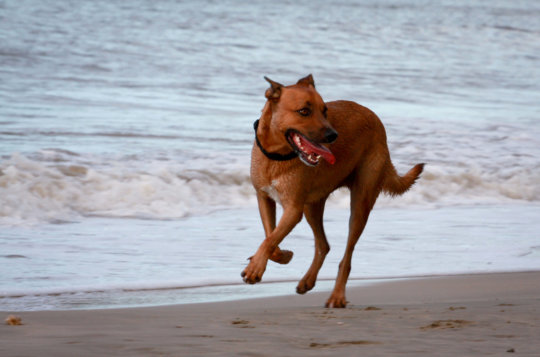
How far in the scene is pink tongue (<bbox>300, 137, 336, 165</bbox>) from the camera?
5.58m

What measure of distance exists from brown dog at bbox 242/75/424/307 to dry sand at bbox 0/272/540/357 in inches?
15.2

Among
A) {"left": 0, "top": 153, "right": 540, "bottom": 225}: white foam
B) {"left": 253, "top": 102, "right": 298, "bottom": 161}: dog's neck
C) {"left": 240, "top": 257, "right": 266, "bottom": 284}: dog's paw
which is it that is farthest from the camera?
{"left": 0, "top": 153, "right": 540, "bottom": 225}: white foam

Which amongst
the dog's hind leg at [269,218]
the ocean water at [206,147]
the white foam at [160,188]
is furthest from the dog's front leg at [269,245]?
the white foam at [160,188]

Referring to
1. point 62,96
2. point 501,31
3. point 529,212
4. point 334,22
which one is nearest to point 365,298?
point 529,212

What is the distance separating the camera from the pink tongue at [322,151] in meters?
5.58

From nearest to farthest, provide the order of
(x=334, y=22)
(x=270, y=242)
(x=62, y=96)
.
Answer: (x=270, y=242)
(x=62, y=96)
(x=334, y=22)

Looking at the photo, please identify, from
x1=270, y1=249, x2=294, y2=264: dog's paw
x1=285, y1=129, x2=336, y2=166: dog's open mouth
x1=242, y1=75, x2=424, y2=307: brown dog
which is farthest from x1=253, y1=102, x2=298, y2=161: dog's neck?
x1=270, y1=249, x2=294, y2=264: dog's paw

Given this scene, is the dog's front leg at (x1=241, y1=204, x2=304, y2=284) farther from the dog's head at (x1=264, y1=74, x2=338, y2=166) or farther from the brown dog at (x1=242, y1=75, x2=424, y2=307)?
the dog's head at (x1=264, y1=74, x2=338, y2=166)

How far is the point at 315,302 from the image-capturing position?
656cm

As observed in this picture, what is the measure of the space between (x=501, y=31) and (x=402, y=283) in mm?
32709

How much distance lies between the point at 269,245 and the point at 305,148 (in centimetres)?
58

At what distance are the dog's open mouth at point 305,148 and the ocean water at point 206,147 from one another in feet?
4.72

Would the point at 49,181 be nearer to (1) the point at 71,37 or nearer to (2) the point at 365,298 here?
(2) the point at 365,298

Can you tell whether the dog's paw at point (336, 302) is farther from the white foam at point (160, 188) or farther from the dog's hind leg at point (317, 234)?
the white foam at point (160, 188)
